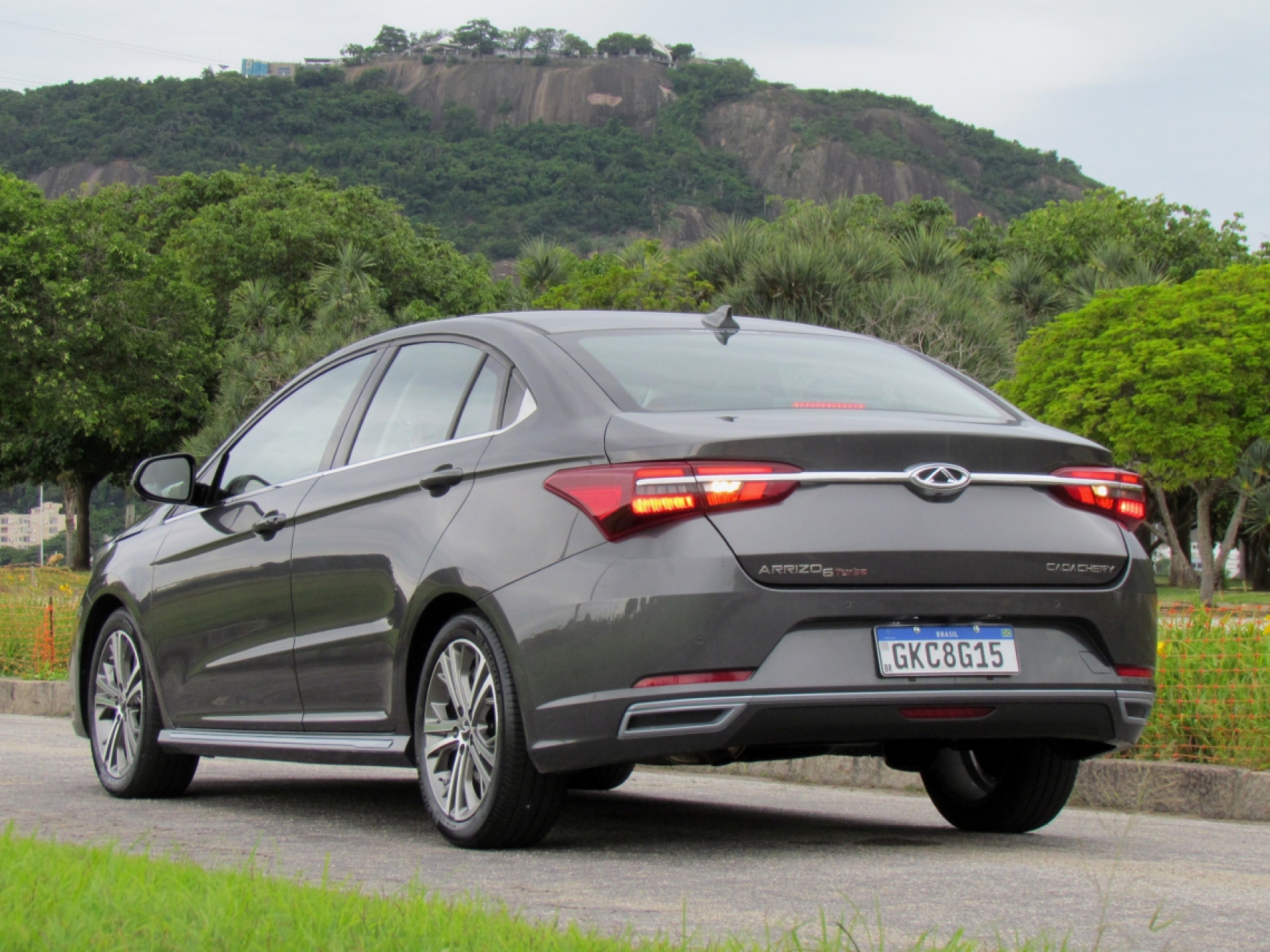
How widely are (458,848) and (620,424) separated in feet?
4.49

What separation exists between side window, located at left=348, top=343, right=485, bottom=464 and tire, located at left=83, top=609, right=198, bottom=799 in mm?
1673

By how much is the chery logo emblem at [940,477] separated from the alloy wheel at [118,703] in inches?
142

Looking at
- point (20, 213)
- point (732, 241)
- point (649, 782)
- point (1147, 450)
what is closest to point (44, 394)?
point (20, 213)

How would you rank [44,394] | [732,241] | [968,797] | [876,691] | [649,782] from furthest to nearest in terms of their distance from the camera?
1. [44,394]
2. [732,241]
3. [649,782]
4. [968,797]
5. [876,691]

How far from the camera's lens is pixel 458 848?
4.84m

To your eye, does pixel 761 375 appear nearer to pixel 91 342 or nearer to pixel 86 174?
pixel 91 342

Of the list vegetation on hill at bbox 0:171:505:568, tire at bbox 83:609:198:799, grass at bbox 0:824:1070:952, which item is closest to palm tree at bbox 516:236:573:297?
vegetation on hill at bbox 0:171:505:568

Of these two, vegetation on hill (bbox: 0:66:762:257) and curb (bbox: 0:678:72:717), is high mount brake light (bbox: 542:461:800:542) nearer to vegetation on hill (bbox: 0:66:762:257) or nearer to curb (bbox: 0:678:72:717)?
curb (bbox: 0:678:72:717)

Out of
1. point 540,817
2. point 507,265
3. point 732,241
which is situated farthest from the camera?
point 507,265

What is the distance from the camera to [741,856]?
475 centimetres

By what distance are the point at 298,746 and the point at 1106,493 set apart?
8.97 feet

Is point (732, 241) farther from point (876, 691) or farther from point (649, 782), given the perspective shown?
point (876, 691)

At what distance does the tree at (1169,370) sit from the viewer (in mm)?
37281

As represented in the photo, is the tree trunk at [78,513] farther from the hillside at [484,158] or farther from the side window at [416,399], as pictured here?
the hillside at [484,158]
